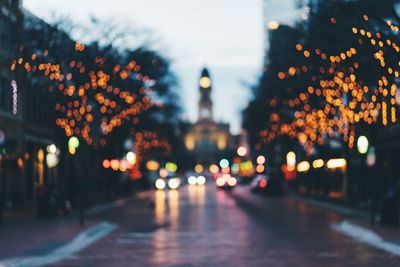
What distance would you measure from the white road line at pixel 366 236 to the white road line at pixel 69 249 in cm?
696

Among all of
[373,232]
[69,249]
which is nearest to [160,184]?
[373,232]

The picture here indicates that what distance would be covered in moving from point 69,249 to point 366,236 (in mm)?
8328

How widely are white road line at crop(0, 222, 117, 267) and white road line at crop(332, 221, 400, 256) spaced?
696 centimetres

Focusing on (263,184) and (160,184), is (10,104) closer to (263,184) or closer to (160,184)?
(263,184)

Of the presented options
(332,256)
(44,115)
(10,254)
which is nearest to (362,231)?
(332,256)

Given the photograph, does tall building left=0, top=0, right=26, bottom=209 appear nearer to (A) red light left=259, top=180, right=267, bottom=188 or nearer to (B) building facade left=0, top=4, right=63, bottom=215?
(B) building facade left=0, top=4, right=63, bottom=215

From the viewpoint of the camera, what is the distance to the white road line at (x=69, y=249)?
19406 mm

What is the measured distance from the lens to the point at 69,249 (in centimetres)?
2305

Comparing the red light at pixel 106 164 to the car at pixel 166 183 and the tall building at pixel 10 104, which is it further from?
the car at pixel 166 183

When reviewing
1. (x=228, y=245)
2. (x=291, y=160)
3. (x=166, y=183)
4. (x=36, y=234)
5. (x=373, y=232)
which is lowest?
(x=228, y=245)

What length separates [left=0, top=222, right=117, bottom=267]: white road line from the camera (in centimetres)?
1941

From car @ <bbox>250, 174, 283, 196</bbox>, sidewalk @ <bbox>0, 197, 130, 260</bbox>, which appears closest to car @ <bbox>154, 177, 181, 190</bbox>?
car @ <bbox>250, 174, 283, 196</bbox>

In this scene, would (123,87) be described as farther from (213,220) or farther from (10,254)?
(10,254)

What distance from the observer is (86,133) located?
163 feet
